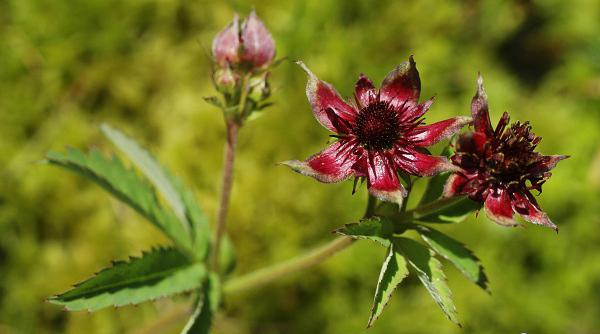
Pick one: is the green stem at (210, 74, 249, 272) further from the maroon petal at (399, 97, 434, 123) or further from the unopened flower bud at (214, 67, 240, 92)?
the maroon petal at (399, 97, 434, 123)

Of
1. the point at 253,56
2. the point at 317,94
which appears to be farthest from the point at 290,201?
the point at 317,94

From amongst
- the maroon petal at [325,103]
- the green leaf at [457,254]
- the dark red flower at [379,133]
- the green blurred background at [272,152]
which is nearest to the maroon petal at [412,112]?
the dark red flower at [379,133]

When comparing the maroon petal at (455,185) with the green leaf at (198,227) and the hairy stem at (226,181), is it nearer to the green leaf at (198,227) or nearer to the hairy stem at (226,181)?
the hairy stem at (226,181)

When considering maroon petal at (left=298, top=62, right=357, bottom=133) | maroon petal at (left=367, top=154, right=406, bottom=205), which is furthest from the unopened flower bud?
maroon petal at (left=367, top=154, right=406, bottom=205)

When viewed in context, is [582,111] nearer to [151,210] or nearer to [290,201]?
[290,201]

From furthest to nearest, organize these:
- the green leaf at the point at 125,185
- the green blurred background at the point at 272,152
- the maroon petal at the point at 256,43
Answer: the green blurred background at the point at 272,152, the green leaf at the point at 125,185, the maroon petal at the point at 256,43

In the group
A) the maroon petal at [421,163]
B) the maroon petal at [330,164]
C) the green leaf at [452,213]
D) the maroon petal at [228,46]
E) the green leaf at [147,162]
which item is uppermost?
the maroon petal at [228,46]

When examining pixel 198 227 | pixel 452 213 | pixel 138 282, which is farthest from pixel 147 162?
pixel 452 213
